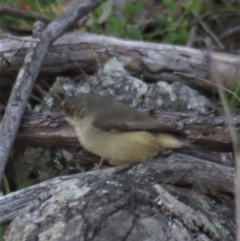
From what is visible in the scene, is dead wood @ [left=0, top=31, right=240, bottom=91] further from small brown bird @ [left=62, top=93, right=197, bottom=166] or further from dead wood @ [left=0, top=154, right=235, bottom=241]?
dead wood @ [left=0, top=154, right=235, bottom=241]

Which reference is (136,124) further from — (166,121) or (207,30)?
(207,30)

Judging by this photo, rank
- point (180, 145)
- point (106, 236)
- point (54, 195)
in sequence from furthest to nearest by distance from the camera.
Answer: point (180, 145) < point (54, 195) < point (106, 236)

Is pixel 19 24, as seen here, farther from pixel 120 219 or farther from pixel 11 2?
pixel 120 219

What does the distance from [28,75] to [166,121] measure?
0.98m

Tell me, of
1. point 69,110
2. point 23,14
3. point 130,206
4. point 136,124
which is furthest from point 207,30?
point 130,206

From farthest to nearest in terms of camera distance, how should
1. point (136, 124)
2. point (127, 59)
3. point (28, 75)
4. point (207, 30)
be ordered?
point (207, 30) → point (127, 59) → point (28, 75) → point (136, 124)

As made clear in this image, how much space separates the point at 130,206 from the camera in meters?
3.54

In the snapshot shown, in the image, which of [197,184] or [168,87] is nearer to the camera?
[197,184]

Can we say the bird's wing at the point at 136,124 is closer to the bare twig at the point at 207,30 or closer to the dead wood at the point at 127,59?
the dead wood at the point at 127,59

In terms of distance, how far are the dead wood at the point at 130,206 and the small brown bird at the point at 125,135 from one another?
86 mm

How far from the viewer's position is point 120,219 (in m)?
3.45

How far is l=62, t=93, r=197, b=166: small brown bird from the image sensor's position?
4016 millimetres

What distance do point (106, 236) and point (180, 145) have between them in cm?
83

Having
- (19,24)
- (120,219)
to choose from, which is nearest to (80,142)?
(120,219)
